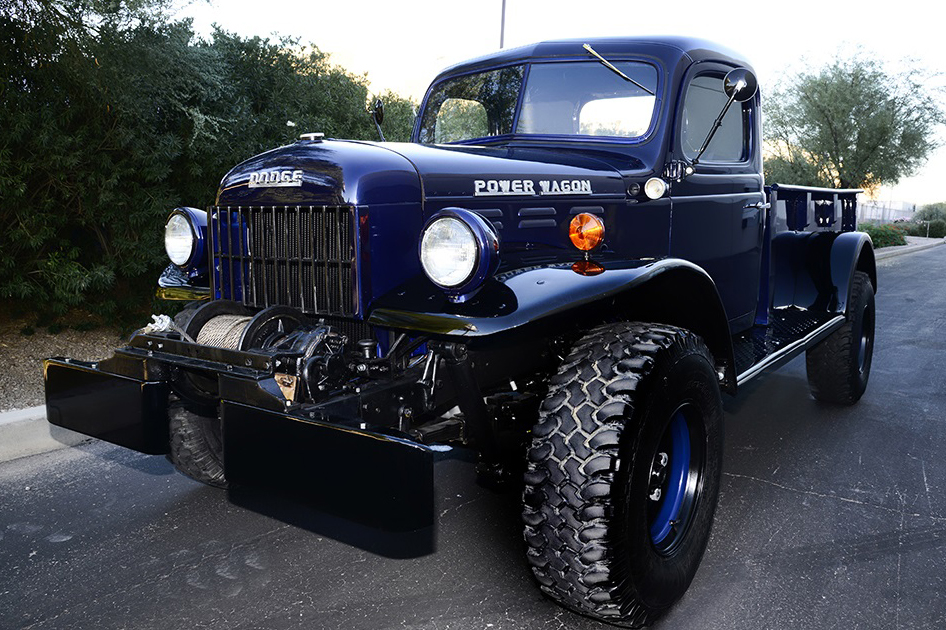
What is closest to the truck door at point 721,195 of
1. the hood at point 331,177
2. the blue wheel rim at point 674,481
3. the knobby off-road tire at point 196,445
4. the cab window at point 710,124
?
the cab window at point 710,124

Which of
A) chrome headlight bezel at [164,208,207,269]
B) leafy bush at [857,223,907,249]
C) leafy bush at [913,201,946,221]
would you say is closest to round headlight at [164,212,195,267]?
chrome headlight bezel at [164,208,207,269]

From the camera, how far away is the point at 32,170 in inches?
236

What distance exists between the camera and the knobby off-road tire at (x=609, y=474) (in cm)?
240

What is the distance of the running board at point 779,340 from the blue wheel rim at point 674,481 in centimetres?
67

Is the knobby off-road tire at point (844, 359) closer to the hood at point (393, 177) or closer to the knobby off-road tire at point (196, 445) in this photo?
the hood at point (393, 177)

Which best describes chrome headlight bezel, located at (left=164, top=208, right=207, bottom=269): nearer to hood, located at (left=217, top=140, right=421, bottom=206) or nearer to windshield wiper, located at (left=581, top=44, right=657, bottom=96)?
hood, located at (left=217, top=140, right=421, bottom=206)

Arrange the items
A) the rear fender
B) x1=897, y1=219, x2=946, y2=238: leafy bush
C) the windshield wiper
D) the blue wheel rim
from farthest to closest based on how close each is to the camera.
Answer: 1. x1=897, y1=219, x2=946, y2=238: leafy bush
2. the rear fender
3. the windshield wiper
4. the blue wheel rim

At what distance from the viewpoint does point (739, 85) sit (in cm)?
344

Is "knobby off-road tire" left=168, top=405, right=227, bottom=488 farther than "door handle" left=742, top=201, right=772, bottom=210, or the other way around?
"door handle" left=742, top=201, right=772, bottom=210

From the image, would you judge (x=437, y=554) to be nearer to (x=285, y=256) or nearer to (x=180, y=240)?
(x=285, y=256)

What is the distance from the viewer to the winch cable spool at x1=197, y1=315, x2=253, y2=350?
110 inches

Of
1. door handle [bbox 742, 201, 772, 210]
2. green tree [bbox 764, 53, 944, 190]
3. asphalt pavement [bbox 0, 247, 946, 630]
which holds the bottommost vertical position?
asphalt pavement [bbox 0, 247, 946, 630]

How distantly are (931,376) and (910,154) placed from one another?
2244 cm

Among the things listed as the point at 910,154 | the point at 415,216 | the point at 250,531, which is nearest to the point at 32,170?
the point at 250,531
